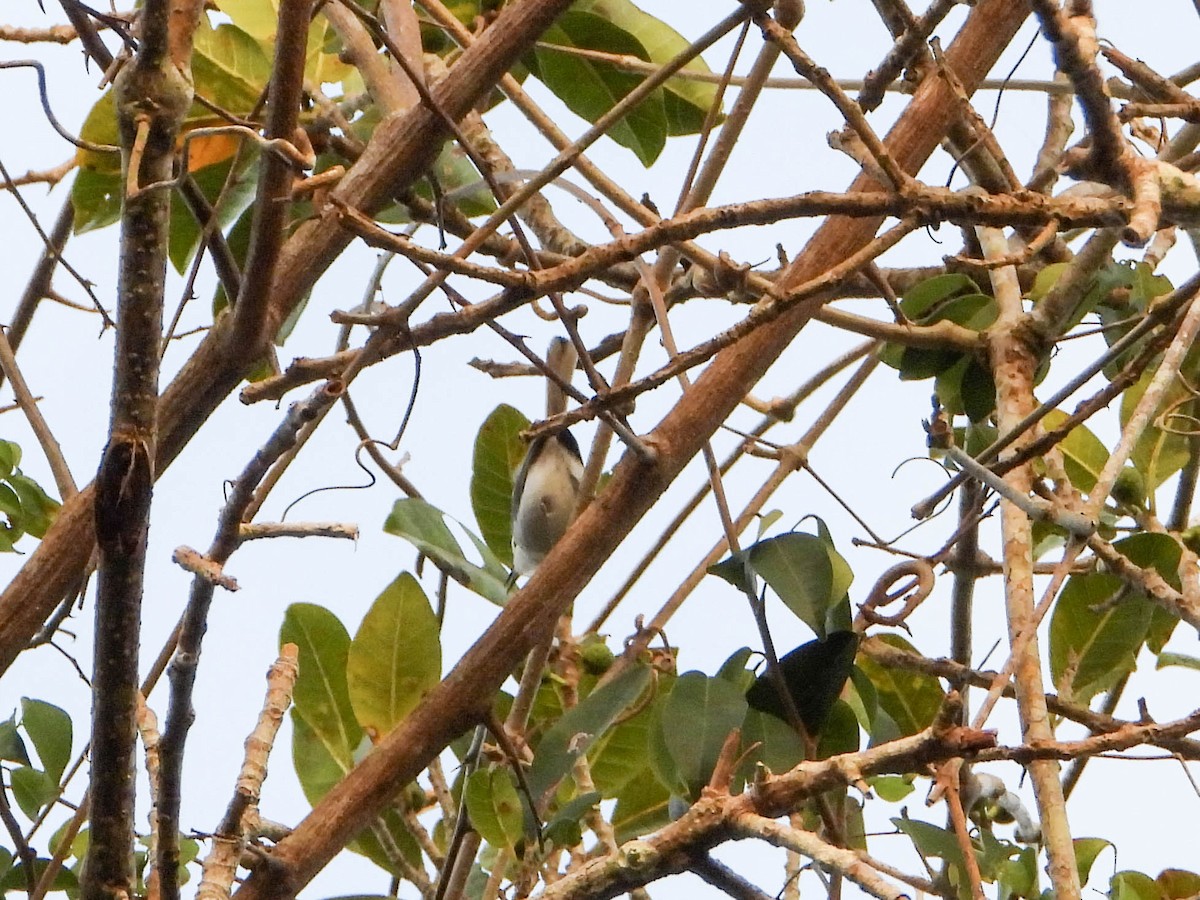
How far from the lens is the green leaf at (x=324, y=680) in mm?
954

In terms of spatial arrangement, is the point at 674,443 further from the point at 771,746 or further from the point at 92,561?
the point at 92,561

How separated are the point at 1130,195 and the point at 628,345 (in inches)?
17.5

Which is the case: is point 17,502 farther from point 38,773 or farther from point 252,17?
point 252,17

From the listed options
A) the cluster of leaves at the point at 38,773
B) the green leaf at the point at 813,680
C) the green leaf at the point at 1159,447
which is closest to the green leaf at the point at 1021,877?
the green leaf at the point at 813,680

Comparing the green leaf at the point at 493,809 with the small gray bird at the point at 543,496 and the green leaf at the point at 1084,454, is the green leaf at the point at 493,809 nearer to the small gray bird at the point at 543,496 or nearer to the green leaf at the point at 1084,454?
the small gray bird at the point at 543,496

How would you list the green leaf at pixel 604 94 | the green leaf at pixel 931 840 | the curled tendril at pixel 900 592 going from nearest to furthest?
1. the green leaf at pixel 931 840
2. the curled tendril at pixel 900 592
3. the green leaf at pixel 604 94

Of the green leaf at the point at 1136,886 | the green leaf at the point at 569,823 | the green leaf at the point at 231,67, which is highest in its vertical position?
the green leaf at the point at 231,67

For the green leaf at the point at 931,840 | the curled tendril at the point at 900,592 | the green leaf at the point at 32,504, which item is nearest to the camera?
the green leaf at the point at 931,840

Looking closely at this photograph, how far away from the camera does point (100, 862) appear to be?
1.73ft

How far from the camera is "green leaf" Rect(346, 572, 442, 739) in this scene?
0.92 meters

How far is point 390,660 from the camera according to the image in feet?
3.04

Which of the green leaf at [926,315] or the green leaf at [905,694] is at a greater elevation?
the green leaf at [926,315]

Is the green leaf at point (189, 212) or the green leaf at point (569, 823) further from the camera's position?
the green leaf at point (189, 212)

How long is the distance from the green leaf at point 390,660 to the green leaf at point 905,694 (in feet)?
1.12
